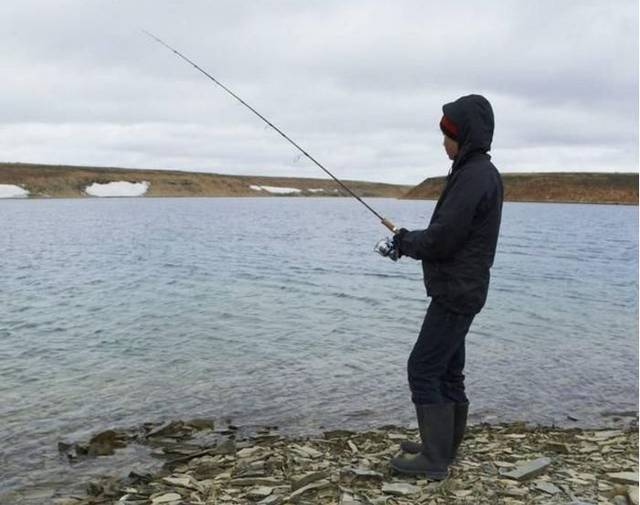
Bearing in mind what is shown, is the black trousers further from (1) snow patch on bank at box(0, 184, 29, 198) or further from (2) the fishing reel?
(1) snow patch on bank at box(0, 184, 29, 198)

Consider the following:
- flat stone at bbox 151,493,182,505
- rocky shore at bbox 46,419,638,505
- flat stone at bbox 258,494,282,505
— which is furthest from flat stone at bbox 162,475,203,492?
flat stone at bbox 258,494,282,505

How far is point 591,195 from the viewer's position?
18075 centimetres

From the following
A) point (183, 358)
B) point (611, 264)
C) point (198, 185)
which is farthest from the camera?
point (198, 185)

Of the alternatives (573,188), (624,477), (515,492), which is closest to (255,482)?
(515,492)

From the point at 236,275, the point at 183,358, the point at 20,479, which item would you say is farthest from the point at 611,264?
the point at 20,479

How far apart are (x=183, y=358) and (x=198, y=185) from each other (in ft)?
603

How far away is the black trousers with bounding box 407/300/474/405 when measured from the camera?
6038mm

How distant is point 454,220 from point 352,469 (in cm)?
290

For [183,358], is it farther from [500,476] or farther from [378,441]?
[500,476]

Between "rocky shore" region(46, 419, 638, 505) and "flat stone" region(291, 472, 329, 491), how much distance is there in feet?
0.05

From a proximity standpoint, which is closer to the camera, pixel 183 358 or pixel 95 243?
pixel 183 358

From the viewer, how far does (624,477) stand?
Result: 672cm

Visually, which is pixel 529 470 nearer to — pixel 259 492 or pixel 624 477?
pixel 624 477

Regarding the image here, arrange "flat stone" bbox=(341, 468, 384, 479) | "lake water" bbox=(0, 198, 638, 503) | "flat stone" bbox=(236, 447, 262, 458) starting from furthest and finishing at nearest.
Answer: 1. "lake water" bbox=(0, 198, 638, 503)
2. "flat stone" bbox=(236, 447, 262, 458)
3. "flat stone" bbox=(341, 468, 384, 479)
